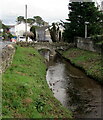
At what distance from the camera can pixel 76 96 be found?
18.8m

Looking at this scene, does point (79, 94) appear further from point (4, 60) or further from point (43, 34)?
point (43, 34)

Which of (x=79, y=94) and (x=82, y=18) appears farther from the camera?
(x=82, y=18)

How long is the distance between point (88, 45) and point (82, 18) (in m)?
9.05

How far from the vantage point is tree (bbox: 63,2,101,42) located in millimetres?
45438

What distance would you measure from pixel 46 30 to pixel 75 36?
1493 inches

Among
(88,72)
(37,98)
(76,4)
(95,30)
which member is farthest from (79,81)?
(76,4)

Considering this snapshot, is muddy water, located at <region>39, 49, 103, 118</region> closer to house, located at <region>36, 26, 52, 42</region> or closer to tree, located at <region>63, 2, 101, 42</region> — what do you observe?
tree, located at <region>63, 2, 101, 42</region>

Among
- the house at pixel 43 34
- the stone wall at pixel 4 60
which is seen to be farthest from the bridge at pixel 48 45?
the house at pixel 43 34

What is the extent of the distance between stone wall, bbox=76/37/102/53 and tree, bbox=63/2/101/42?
107 inches

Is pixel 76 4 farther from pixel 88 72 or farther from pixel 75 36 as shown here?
pixel 88 72

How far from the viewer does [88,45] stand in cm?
4091

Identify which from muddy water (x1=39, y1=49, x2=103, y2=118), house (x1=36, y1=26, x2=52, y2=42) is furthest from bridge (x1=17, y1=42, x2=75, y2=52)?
house (x1=36, y1=26, x2=52, y2=42)

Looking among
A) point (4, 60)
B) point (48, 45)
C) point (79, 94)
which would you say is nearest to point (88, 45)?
point (48, 45)

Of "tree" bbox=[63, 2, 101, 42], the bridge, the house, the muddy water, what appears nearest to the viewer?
the muddy water
